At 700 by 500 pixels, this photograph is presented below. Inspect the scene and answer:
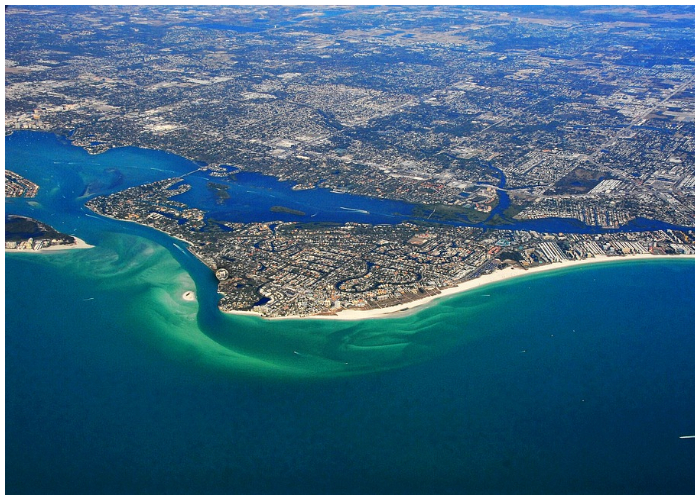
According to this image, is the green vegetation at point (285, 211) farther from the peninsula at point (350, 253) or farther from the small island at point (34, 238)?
the small island at point (34, 238)

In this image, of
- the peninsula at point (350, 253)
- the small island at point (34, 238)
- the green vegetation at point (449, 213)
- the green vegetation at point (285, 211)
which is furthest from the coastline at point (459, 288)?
the small island at point (34, 238)

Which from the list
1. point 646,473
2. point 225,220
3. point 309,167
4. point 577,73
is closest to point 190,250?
point 225,220

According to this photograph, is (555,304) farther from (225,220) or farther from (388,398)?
(225,220)

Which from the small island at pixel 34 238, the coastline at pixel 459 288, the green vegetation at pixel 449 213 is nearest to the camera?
the coastline at pixel 459 288

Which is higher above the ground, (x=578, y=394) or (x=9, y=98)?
(x=9, y=98)

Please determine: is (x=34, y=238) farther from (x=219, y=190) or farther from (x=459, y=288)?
(x=459, y=288)

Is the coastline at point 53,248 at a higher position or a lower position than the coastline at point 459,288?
higher

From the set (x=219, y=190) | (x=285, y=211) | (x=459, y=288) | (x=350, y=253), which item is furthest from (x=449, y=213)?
(x=219, y=190)
